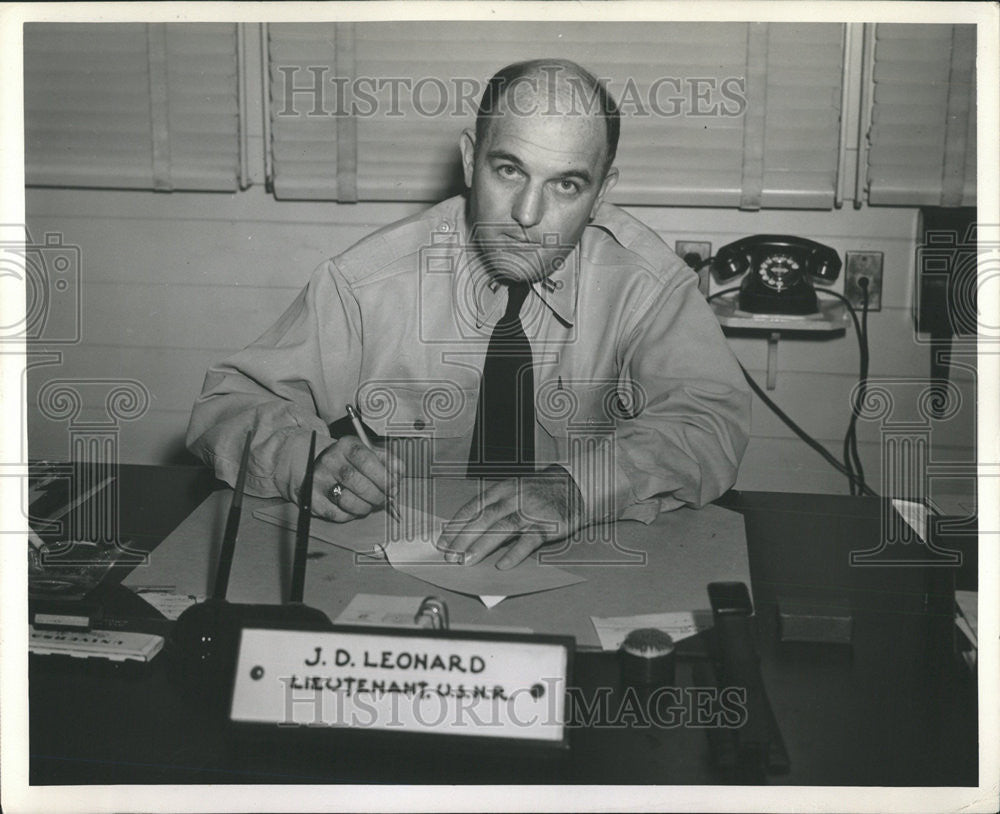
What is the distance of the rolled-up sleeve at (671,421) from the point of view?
125 cm

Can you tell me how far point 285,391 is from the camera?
147cm

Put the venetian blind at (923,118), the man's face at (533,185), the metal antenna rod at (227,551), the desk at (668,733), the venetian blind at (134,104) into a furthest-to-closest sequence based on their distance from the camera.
→ the venetian blind at (134,104) → the venetian blind at (923,118) → the man's face at (533,185) → the metal antenna rod at (227,551) → the desk at (668,733)

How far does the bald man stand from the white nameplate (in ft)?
1.56

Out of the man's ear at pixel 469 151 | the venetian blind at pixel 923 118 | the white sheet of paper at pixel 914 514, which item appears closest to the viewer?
the white sheet of paper at pixel 914 514

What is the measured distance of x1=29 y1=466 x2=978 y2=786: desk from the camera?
77 cm

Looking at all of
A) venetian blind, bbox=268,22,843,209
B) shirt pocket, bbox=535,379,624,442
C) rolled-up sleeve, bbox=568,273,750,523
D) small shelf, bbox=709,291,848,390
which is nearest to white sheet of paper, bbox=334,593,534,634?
rolled-up sleeve, bbox=568,273,750,523

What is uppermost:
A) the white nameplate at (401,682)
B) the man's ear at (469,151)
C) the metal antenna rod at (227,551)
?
the man's ear at (469,151)

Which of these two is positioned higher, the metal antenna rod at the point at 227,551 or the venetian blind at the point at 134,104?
the venetian blind at the point at 134,104

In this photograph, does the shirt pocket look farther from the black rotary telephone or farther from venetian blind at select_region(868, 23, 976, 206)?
venetian blind at select_region(868, 23, 976, 206)

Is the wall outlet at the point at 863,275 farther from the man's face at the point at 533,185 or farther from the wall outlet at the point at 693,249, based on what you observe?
the man's face at the point at 533,185

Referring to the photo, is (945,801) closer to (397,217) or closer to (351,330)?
(351,330)

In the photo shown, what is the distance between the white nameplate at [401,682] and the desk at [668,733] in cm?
3

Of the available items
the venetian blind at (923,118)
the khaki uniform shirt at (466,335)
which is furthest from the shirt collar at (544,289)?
the venetian blind at (923,118)

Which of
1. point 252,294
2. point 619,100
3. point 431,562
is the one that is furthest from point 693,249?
point 431,562
